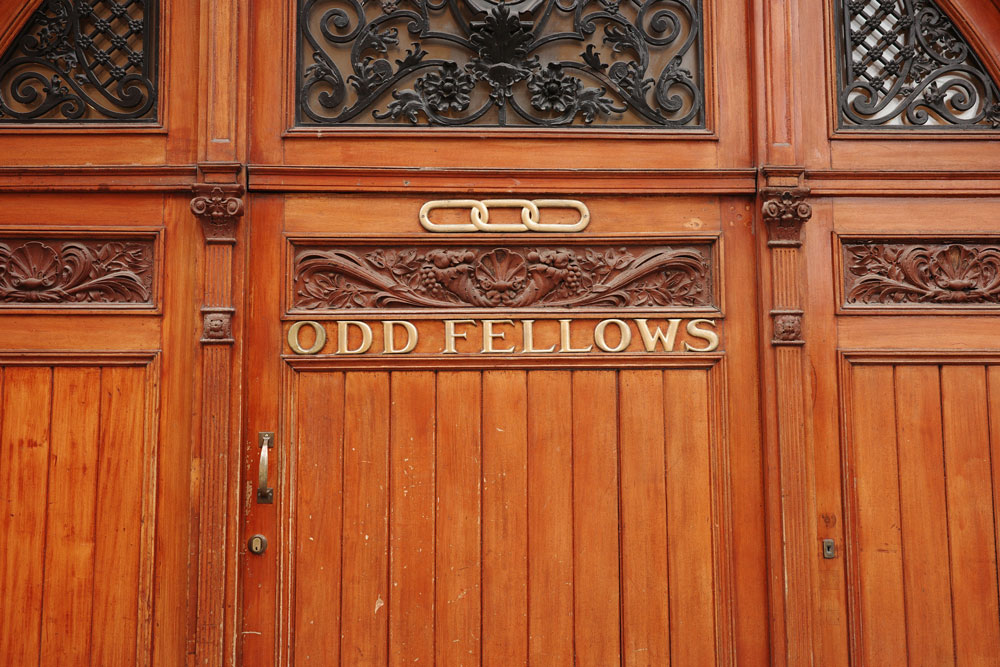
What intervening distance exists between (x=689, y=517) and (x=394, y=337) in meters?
1.17

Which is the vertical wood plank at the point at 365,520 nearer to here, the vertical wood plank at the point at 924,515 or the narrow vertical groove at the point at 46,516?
the narrow vertical groove at the point at 46,516

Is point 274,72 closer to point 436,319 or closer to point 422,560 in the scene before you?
point 436,319

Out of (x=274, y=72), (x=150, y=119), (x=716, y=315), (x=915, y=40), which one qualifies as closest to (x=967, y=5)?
(x=915, y=40)

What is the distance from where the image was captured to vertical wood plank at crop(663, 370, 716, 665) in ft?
8.11

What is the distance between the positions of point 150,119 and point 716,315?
2.08 meters

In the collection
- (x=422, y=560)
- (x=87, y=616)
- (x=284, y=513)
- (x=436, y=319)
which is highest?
(x=436, y=319)

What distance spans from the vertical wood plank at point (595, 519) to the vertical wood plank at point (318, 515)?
0.80 metres

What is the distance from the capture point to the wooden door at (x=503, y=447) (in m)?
2.46

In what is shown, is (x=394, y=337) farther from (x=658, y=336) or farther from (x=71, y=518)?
(x=71, y=518)

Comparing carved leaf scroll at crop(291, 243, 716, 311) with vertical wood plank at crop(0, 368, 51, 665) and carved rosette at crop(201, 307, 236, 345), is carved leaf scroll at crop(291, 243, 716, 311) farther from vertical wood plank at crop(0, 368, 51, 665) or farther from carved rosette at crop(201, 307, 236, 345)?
vertical wood plank at crop(0, 368, 51, 665)

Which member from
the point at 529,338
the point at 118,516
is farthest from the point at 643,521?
the point at 118,516

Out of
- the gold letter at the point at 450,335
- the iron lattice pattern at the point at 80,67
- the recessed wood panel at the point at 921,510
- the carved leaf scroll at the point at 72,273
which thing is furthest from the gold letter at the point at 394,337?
the recessed wood panel at the point at 921,510

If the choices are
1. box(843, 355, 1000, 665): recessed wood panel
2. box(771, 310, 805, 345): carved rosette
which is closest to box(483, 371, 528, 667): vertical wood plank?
box(771, 310, 805, 345): carved rosette

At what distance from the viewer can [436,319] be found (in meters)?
2.53
